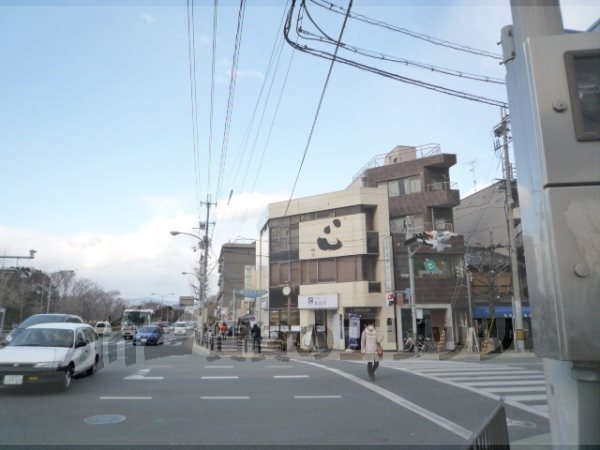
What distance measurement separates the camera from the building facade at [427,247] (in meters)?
31.7

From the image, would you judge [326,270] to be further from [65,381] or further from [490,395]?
[65,381]

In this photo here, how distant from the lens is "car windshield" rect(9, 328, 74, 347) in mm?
11891

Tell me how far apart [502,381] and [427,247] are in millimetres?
18621

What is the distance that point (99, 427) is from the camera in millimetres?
7805

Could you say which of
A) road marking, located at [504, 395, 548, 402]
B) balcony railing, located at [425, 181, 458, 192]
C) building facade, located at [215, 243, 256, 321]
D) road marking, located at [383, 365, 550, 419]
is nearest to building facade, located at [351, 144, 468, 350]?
balcony railing, located at [425, 181, 458, 192]

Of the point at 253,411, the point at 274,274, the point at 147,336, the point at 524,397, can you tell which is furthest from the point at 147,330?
the point at 524,397

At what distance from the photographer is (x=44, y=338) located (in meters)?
12.2

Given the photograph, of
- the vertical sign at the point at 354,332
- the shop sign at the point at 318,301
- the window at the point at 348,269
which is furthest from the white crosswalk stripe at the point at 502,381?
the window at the point at 348,269

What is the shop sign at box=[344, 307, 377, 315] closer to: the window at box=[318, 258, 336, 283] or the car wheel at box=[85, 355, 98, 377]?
the window at box=[318, 258, 336, 283]

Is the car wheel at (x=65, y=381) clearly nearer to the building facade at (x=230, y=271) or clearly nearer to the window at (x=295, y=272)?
the window at (x=295, y=272)

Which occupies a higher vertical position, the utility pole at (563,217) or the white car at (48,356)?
the utility pole at (563,217)

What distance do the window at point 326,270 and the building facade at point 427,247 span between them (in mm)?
4304

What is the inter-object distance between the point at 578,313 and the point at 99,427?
808 cm

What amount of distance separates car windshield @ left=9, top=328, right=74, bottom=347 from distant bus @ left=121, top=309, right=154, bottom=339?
35.3 m
